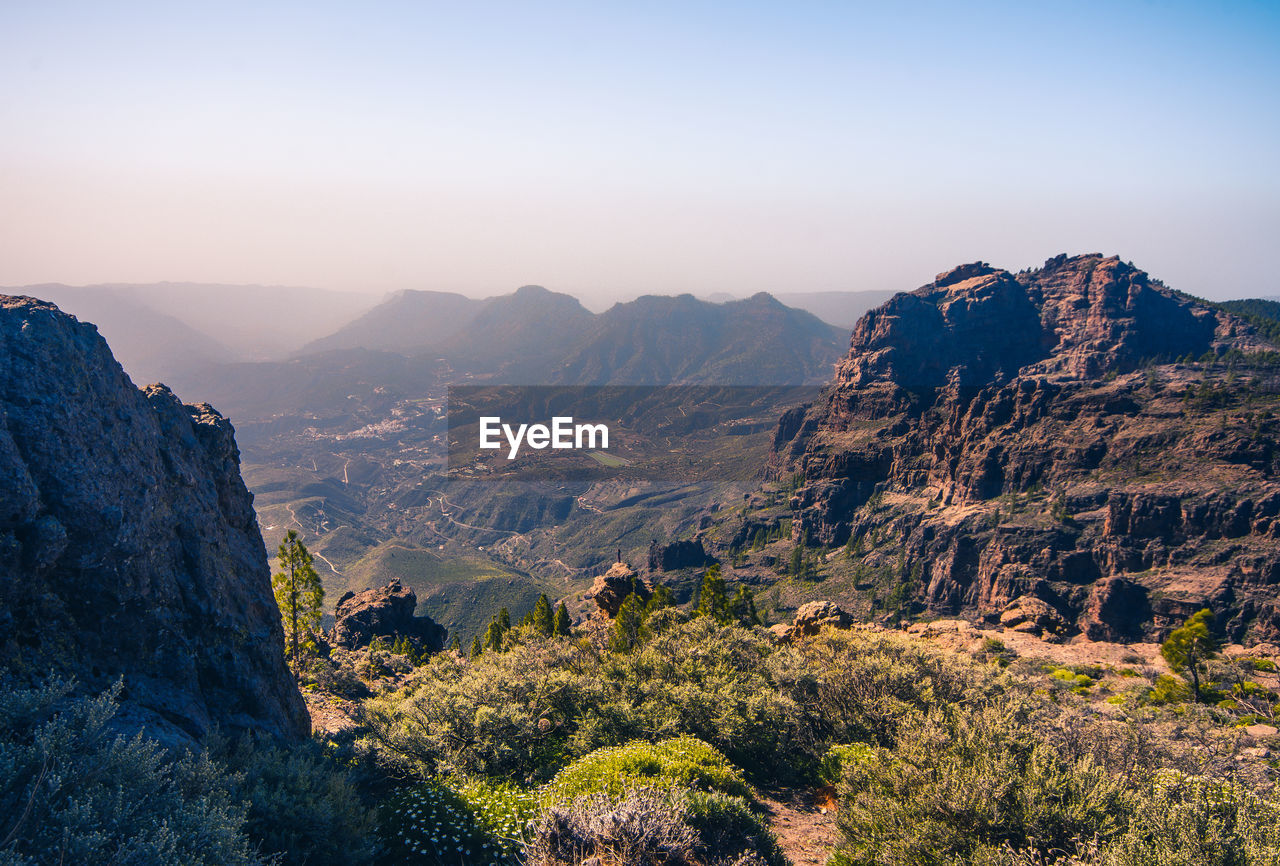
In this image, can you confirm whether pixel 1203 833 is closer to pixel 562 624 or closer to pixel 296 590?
pixel 296 590

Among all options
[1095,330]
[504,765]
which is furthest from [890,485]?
[504,765]

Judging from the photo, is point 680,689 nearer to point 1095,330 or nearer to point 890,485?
point 890,485

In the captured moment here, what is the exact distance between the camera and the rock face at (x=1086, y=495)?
274 feet

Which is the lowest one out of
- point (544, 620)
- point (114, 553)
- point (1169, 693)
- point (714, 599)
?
point (544, 620)

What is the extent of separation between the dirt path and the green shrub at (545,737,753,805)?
5.67 feet

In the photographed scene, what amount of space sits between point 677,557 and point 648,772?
441 feet

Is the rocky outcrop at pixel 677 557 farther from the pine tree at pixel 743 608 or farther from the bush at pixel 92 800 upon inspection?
the bush at pixel 92 800

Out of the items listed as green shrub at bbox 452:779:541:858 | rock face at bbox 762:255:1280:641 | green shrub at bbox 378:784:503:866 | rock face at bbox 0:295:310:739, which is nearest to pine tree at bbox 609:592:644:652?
green shrub at bbox 452:779:541:858

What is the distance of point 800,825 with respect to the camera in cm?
2052

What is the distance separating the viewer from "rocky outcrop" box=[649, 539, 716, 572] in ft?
493

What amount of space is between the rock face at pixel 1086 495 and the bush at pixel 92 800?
102 m

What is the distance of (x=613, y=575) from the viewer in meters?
74.3

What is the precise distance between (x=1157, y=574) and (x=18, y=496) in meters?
115

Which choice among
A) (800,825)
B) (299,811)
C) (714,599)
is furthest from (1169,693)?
(299,811)
